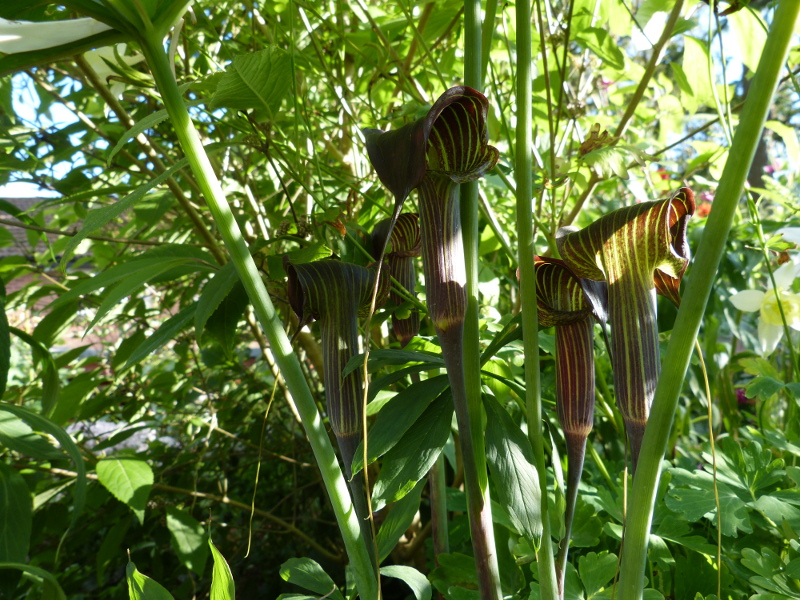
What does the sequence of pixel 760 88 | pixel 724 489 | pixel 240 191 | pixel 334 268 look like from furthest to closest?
pixel 240 191 < pixel 724 489 < pixel 334 268 < pixel 760 88

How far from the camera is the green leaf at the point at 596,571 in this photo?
20.5 inches

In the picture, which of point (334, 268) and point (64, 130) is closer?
point (334, 268)

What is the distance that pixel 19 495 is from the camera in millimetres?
651

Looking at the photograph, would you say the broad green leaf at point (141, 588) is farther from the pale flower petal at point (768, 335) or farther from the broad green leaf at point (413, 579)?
the pale flower petal at point (768, 335)

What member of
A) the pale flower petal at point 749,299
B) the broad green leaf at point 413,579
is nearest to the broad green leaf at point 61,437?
the broad green leaf at point 413,579

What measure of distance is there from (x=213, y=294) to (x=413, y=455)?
0.68ft

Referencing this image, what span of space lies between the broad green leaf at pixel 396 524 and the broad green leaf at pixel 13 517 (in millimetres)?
416

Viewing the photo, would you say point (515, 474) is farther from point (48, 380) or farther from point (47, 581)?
point (48, 380)

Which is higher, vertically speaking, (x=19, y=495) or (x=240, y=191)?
(x=240, y=191)

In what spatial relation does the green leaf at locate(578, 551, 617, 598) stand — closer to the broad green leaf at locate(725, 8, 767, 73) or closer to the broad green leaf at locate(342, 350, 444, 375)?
the broad green leaf at locate(342, 350, 444, 375)

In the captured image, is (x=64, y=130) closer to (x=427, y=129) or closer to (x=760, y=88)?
(x=427, y=129)

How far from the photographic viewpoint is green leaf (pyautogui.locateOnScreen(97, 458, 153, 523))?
70cm

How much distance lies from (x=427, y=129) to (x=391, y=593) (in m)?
0.85

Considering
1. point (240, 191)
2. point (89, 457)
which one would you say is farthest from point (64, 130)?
point (89, 457)
